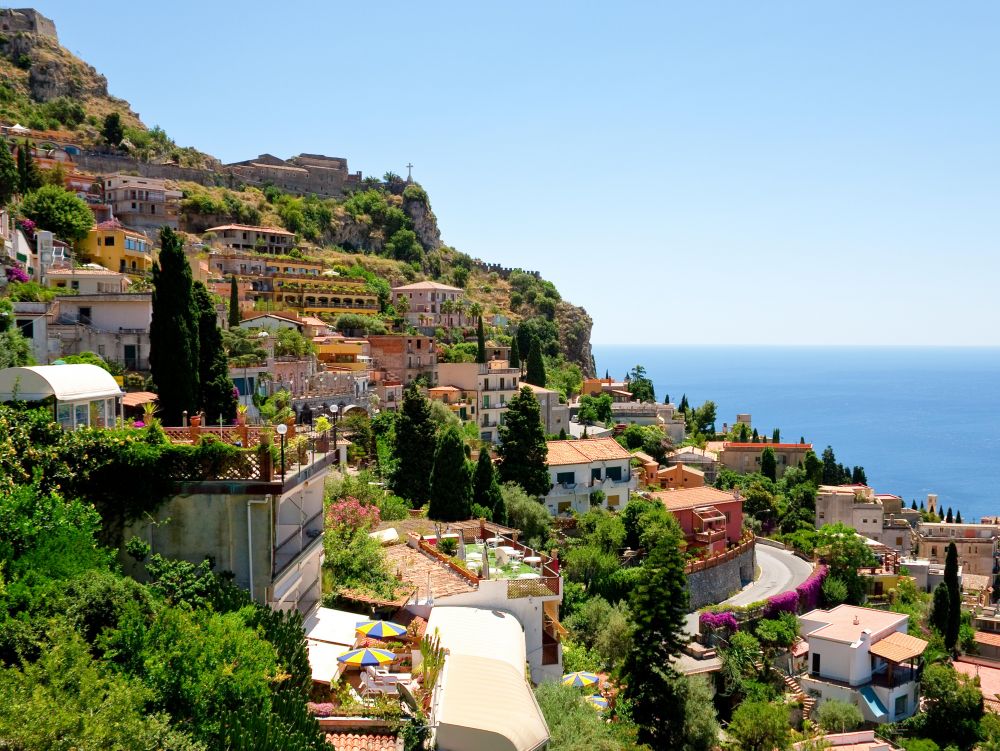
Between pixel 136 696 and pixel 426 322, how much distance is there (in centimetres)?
6204

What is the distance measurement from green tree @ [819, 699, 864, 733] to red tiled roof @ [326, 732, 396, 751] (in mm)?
23575

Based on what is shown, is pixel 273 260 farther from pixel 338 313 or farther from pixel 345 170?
pixel 345 170

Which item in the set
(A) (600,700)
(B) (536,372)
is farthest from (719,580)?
(B) (536,372)

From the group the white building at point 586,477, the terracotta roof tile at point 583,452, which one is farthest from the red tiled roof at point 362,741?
the terracotta roof tile at point 583,452

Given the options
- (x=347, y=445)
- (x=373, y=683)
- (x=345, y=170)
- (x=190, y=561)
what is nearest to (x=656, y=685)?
(x=373, y=683)

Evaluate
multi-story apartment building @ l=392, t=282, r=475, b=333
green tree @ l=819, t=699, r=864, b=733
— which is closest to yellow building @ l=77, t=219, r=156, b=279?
multi-story apartment building @ l=392, t=282, r=475, b=333

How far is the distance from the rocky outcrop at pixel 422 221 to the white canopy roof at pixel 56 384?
286 ft

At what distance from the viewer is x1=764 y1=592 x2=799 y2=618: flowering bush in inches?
1403

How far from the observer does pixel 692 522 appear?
135ft

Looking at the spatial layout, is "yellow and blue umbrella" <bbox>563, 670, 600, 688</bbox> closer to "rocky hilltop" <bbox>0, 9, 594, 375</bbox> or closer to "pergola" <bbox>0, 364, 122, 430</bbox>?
"pergola" <bbox>0, 364, 122, 430</bbox>

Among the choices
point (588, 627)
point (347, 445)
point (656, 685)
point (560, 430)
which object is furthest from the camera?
point (560, 430)

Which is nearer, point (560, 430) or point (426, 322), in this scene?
point (560, 430)

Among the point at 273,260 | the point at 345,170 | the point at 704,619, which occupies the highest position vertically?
the point at 345,170

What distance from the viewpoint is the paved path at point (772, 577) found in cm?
3716
